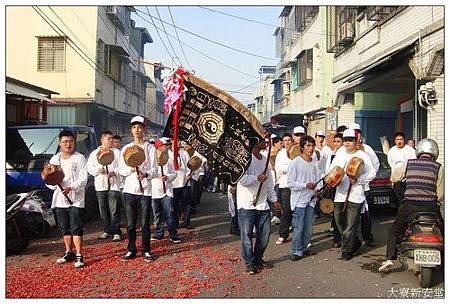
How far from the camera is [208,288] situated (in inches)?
191

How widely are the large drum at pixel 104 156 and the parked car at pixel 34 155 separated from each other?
1552 mm

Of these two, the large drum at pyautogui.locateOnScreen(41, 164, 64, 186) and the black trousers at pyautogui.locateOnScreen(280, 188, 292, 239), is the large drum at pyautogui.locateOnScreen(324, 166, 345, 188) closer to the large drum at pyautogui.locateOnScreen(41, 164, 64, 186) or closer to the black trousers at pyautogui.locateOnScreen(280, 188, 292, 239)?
the black trousers at pyautogui.locateOnScreen(280, 188, 292, 239)

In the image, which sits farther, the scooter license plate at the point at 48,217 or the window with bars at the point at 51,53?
the window with bars at the point at 51,53

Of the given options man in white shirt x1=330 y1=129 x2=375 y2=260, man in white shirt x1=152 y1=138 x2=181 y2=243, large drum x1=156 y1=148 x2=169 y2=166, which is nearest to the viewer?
man in white shirt x1=330 y1=129 x2=375 y2=260

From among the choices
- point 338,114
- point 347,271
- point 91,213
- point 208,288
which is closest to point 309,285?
point 347,271

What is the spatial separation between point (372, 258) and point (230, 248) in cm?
212

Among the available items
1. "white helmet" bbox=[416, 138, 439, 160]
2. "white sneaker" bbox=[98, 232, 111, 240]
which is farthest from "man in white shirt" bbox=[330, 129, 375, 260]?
"white sneaker" bbox=[98, 232, 111, 240]

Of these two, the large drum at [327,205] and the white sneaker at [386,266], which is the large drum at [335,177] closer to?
the large drum at [327,205]

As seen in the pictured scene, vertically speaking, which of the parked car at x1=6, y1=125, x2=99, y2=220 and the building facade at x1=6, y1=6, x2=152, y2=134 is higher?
the building facade at x1=6, y1=6, x2=152, y2=134

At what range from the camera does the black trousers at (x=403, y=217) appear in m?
5.02

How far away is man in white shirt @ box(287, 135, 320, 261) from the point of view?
608cm

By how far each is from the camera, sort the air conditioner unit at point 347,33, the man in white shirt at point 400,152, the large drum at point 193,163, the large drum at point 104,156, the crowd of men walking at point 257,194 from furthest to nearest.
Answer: the air conditioner unit at point 347,33 < the man in white shirt at point 400,152 < the large drum at point 193,163 < the large drum at point 104,156 < the crowd of men walking at point 257,194

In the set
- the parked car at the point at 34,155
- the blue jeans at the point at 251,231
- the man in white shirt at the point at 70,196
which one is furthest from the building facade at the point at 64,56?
the blue jeans at the point at 251,231

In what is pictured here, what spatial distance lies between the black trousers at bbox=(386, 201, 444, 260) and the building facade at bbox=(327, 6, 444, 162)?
14.5 ft
